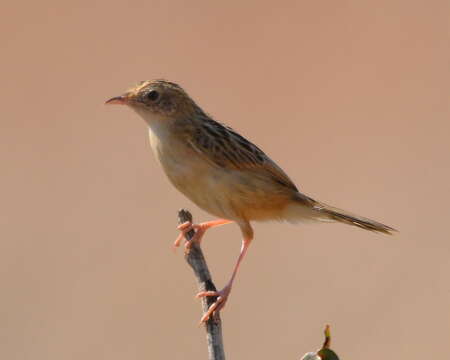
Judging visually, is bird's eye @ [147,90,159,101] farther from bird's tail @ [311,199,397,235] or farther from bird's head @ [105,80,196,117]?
bird's tail @ [311,199,397,235]

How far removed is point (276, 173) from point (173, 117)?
79 cm

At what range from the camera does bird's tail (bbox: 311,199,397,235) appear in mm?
6305

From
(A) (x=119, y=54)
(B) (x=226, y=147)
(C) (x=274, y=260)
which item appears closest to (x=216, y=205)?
(B) (x=226, y=147)

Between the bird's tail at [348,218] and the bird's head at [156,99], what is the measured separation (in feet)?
3.68

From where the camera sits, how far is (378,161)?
46.6 feet

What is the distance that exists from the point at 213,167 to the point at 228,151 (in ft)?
0.57

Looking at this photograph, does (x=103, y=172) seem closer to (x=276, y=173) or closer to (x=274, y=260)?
(x=274, y=260)

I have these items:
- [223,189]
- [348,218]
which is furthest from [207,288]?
[348,218]

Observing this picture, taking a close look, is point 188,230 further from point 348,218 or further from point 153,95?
point 348,218

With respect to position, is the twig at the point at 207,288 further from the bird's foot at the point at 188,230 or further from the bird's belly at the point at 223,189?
the bird's belly at the point at 223,189

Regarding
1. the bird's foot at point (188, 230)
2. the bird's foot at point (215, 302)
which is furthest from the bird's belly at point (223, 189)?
the bird's foot at point (215, 302)

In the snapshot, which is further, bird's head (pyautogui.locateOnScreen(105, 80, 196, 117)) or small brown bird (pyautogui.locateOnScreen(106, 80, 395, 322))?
bird's head (pyautogui.locateOnScreen(105, 80, 196, 117))

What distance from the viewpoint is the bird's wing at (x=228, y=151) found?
6191mm

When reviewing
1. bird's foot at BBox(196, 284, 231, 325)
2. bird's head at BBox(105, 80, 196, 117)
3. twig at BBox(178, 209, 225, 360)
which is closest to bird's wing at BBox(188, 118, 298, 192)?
bird's head at BBox(105, 80, 196, 117)
